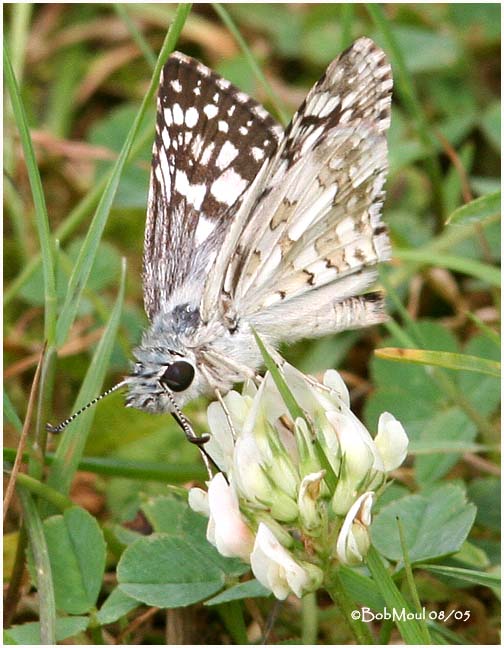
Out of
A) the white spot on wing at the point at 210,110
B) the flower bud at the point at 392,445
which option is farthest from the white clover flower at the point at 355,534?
the white spot on wing at the point at 210,110

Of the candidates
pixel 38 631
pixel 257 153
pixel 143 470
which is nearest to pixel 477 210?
pixel 257 153

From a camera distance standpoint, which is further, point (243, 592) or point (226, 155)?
point (226, 155)

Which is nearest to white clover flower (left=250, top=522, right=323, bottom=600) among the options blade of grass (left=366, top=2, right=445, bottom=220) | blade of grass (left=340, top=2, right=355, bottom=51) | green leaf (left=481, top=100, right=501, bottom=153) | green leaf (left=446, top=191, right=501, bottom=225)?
green leaf (left=446, top=191, right=501, bottom=225)

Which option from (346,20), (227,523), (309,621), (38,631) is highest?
(346,20)

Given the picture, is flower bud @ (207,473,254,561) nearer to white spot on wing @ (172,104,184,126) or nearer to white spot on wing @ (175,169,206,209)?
white spot on wing @ (175,169,206,209)

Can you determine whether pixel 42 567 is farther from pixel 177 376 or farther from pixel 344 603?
pixel 344 603

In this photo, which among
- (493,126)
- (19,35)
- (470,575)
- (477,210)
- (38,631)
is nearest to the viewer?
(470,575)

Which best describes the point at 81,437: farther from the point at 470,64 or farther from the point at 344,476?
the point at 470,64

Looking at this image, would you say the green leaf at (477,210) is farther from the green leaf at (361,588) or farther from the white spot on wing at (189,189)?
the green leaf at (361,588)
